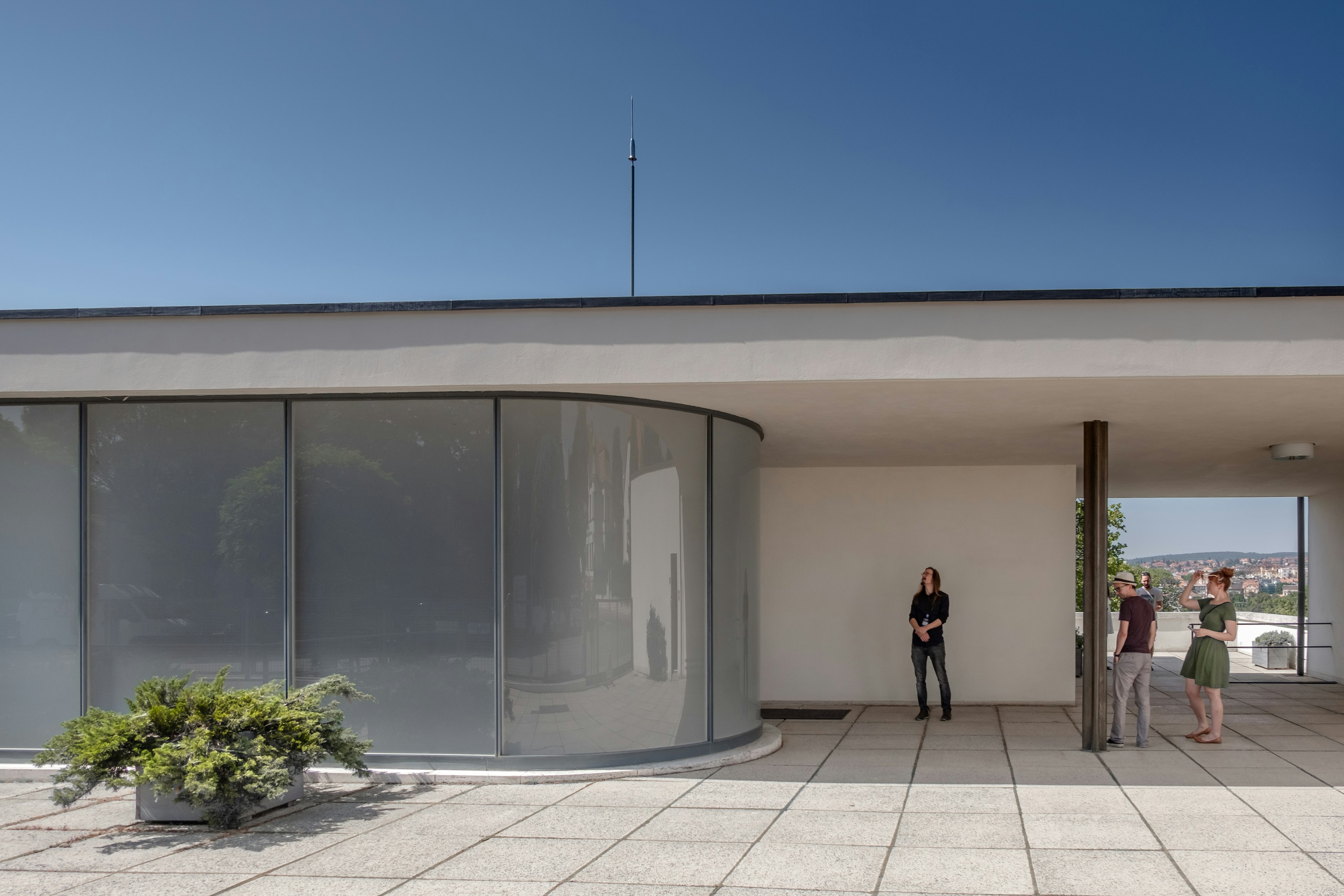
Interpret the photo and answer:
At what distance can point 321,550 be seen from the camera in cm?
759

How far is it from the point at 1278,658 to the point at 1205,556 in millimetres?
40339

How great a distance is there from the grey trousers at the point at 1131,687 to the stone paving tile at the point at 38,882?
759 cm

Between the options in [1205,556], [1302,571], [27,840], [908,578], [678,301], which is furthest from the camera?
[1205,556]

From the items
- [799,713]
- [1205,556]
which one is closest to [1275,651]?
[799,713]

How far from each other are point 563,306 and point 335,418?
1.95 m

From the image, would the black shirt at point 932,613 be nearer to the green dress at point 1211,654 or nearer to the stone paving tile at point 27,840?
the green dress at point 1211,654

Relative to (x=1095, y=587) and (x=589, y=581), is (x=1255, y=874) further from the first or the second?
(x=589, y=581)

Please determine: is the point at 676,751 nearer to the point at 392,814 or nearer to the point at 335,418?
the point at 392,814

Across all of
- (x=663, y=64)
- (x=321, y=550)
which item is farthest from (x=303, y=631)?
(x=663, y=64)

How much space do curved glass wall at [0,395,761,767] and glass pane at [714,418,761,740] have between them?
0.99 feet

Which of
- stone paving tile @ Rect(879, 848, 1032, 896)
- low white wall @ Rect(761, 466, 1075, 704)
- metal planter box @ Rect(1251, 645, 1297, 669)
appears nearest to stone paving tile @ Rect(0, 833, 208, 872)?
stone paving tile @ Rect(879, 848, 1032, 896)

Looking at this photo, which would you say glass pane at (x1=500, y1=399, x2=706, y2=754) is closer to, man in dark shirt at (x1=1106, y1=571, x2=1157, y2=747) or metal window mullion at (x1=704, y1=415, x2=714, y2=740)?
metal window mullion at (x1=704, y1=415, x2=714, y2=740)

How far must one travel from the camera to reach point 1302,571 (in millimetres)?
17094

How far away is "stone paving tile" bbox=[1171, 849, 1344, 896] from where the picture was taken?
15.2 feet
